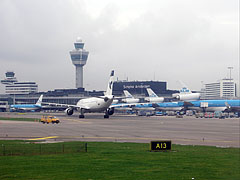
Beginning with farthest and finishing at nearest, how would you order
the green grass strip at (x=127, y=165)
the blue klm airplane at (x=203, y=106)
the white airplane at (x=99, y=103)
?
the blue klm airplane at (x=203, y=106) → the white airplane at (x=99, y=103) → the green grass strip at (x=127, y=165)

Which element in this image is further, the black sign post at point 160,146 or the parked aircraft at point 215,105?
the parked aircraft at point 215,105

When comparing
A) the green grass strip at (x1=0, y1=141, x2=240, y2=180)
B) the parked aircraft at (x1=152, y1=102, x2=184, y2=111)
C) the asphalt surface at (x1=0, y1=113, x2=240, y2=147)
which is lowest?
the green grass strip at (x1=0, y1=141, x2=240, y2=180)

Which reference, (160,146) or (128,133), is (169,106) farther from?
(160,146)

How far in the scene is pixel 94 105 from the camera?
376ft

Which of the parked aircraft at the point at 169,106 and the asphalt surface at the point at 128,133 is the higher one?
the parked aircraft at the point at 169,106

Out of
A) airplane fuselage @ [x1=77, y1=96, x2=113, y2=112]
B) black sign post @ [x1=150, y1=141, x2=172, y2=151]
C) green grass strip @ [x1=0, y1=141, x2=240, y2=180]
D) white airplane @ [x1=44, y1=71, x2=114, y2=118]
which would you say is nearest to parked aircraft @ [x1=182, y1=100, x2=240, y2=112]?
white airplane @ [x1=44, y1=71, x2=114, y2=118]

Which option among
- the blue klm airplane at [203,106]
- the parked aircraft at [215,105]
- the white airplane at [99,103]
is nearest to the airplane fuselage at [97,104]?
the white airplane at [99,103]

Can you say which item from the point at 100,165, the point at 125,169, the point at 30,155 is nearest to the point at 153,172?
the point at 125,169

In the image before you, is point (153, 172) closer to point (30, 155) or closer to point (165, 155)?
point (165, 155)

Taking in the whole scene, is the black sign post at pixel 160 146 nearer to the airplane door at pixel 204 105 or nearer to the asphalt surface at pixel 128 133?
the asphalt surface at pixel 128 133

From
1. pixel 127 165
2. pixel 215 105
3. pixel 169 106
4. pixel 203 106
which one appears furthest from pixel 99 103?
pixel 127 165

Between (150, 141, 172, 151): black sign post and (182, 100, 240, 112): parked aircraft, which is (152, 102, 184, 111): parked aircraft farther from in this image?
(150, 141, 172, 151): black sign post

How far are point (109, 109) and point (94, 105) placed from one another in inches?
301

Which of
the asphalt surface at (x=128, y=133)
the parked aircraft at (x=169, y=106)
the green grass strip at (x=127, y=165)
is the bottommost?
the green grass strip at (x=127, y=165)
